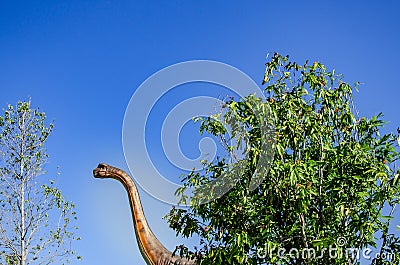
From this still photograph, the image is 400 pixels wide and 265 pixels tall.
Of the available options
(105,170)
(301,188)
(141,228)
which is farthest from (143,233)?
(301,188)

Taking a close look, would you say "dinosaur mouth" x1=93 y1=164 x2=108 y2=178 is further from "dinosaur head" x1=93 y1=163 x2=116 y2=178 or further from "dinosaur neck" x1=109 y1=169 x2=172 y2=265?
"dinosaur neck" x1=109 y1=169 x2=172 y2=265

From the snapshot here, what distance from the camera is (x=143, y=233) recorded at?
9.01 metres

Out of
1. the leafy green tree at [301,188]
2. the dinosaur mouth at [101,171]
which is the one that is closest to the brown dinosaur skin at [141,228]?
the dinosaur mouth at [101,171]

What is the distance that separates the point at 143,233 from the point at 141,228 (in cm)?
9

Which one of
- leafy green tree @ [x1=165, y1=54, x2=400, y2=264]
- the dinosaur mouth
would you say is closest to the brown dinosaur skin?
the dinosaur mouth

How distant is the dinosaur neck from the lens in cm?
883

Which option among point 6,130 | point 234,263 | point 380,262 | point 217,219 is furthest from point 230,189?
point 6,130

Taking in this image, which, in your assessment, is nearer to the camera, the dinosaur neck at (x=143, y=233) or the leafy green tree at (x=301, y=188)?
the leafy green tree at (x=301, y=188)

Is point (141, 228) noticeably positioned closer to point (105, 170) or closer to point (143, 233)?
point (143, 233)

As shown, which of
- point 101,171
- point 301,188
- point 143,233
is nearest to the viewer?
point 301,188

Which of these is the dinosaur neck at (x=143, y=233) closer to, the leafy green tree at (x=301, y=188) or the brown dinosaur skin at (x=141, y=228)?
the brown dinosaur skin at (x=141, y=228)

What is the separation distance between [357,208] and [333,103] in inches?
43.8

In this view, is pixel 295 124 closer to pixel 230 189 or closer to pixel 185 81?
pixel 230 189

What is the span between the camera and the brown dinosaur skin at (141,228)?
880 centimetres
